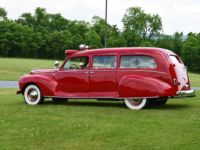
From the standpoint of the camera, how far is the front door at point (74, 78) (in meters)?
13.9

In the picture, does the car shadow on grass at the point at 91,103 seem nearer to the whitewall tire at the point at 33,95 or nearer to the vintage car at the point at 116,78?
the whitewall tire at the point at 33,95

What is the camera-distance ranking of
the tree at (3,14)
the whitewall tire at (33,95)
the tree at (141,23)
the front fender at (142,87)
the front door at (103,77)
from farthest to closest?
the tree at (3,14) → the tree at (141,23) → the whitewall tire at (33,95) → the front door at (103,77) → the front fender at (142,87)

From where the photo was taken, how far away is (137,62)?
43.4 feet

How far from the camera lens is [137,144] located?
A: 8.32m

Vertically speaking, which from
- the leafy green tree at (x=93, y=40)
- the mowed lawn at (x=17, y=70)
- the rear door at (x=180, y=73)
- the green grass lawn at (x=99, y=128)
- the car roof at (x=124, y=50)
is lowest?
the mowed lawn at (x=17, y=70)

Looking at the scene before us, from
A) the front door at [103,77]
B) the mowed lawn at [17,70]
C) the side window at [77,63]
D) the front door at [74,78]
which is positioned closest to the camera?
the front door at [103,77]

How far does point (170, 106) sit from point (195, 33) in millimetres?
115797

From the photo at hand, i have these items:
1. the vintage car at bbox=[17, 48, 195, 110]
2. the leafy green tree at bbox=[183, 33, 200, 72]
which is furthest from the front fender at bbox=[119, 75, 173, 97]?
the leafy green tree at bbox=[183, 33, 200, 72]

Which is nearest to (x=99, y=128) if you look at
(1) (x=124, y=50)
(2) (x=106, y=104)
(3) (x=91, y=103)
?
(1) (x=124, y=50)

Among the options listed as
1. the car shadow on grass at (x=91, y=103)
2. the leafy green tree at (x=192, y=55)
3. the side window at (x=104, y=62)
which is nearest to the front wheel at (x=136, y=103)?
the side window at (x=104, y=62)

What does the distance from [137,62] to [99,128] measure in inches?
150

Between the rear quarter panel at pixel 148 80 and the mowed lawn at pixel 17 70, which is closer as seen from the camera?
the rear quarter panel at pixel 148 80

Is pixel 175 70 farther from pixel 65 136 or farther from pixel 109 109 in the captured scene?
pixel 65 136

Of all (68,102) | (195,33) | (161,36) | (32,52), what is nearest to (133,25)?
(161,36)
